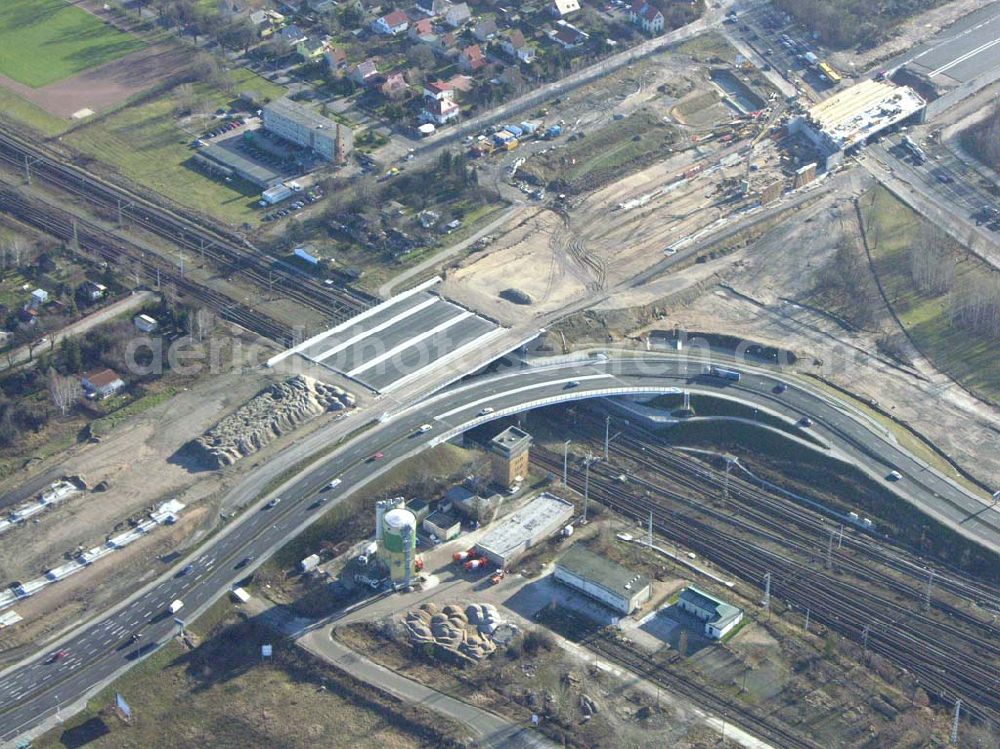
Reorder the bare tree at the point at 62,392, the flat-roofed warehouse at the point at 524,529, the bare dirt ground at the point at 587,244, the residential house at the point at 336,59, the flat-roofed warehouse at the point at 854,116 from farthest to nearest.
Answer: the residential house at the point at 336,59
the flat-roofed warehouse at the point at 854,116
the bare dirt ground at the point at 587,244
the bare tree at the point at 62,392
the flat-roofed warehouse at the point at 524,529

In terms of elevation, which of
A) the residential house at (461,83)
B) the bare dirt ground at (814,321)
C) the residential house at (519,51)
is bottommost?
the bare dirt ground at (814,321)

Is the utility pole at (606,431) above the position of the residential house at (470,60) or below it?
below

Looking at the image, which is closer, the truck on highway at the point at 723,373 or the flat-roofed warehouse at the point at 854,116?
the truck on highway at the point at 723,373

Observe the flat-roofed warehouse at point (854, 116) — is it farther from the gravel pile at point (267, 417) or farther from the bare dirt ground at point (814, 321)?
the gravel pile at point (267, 417)

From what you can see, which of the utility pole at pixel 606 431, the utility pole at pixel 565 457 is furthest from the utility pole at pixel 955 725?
the utility pole at pixel 606 431

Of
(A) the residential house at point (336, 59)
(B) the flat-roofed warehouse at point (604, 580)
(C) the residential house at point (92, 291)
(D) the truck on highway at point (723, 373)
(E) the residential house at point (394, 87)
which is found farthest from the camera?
(A) the residential house at point (336, 59)

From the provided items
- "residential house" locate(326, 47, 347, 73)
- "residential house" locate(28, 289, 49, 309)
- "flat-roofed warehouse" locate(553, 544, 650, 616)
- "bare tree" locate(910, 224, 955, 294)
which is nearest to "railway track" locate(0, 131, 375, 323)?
"residential house" locate(28, 289, 49, 309)

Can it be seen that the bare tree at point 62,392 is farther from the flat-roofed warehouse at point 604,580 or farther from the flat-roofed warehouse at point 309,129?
the flat-roofed warehouse at point 309,129
